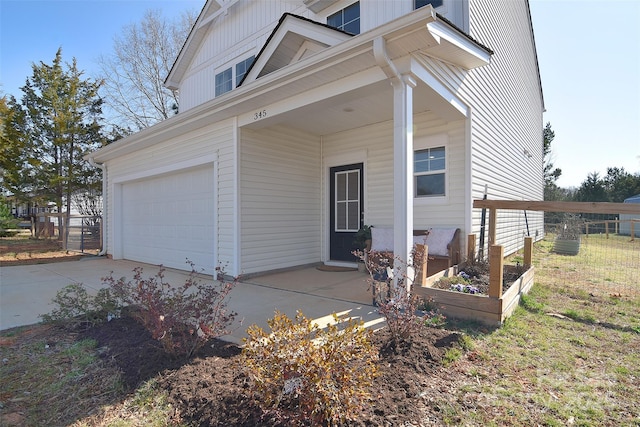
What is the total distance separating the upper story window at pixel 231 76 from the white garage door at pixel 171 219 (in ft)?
11.1

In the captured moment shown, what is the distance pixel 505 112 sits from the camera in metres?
8.49

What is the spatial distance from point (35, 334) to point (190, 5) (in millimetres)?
20066

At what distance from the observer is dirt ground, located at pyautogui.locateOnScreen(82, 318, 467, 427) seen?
2.01m

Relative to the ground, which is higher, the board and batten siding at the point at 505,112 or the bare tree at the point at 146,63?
the bare tree at the point at 146,63

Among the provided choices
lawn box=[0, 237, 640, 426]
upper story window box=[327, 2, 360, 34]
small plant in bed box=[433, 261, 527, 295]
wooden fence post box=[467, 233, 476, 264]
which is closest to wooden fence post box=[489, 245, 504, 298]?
lawn box=[0, 237, 640, 426]

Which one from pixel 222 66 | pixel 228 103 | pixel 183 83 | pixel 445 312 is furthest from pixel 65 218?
pixel 445 312

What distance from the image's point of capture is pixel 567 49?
348 inches

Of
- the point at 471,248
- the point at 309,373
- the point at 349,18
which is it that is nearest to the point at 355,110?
the point at 349,18

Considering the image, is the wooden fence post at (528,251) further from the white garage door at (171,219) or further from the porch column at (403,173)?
the white garage door at (171,219)

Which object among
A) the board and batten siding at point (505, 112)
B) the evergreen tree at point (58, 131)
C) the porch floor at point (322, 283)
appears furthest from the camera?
the evergreen tree at point (58, 131)

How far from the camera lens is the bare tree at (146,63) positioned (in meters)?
18.8

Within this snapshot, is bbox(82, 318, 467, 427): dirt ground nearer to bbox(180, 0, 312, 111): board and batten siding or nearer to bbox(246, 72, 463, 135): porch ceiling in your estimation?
bbox(246, 72, 463, 135): porch ceiling

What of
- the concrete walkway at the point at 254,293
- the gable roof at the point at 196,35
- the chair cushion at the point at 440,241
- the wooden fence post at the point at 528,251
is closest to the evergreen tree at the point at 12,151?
the gable roof at the point at 196,35

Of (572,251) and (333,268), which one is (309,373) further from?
(572,251)
